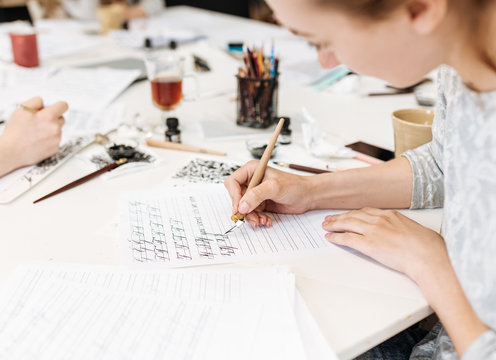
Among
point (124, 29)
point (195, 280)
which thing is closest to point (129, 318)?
point (195, 280)

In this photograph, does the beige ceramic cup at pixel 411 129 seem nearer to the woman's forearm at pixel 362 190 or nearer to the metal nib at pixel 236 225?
the woman's forearm at pixel 362 190

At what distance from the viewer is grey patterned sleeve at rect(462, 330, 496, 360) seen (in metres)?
Answer: 0.54

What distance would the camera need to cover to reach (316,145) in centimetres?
112

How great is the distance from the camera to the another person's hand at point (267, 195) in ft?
2.53

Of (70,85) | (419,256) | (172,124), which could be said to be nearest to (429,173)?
(419,256)

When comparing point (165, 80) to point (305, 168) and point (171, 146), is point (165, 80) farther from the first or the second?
point (305, 168)

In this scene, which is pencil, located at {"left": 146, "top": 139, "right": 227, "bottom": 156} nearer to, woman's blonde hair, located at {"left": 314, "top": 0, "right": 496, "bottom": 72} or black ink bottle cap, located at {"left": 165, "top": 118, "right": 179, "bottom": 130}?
black ink bottle cap, located at {"left": 165, "top": 118, "right": 179, "bottom": 130}

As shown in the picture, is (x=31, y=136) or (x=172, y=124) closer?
(x=31, y=136)

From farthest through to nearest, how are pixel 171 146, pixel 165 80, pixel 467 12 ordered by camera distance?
pixel 165 80 < pixel 171 146 < pixel 467 12

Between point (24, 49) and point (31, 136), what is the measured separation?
3.03 ft

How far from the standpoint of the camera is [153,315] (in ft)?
1.92

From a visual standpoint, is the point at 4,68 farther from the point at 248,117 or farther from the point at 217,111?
the point at 248,117

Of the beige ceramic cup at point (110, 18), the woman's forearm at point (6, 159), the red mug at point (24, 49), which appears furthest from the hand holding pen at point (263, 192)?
the beige ceramic cup at point (110, 18)

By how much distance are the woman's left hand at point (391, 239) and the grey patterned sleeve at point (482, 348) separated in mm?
110
